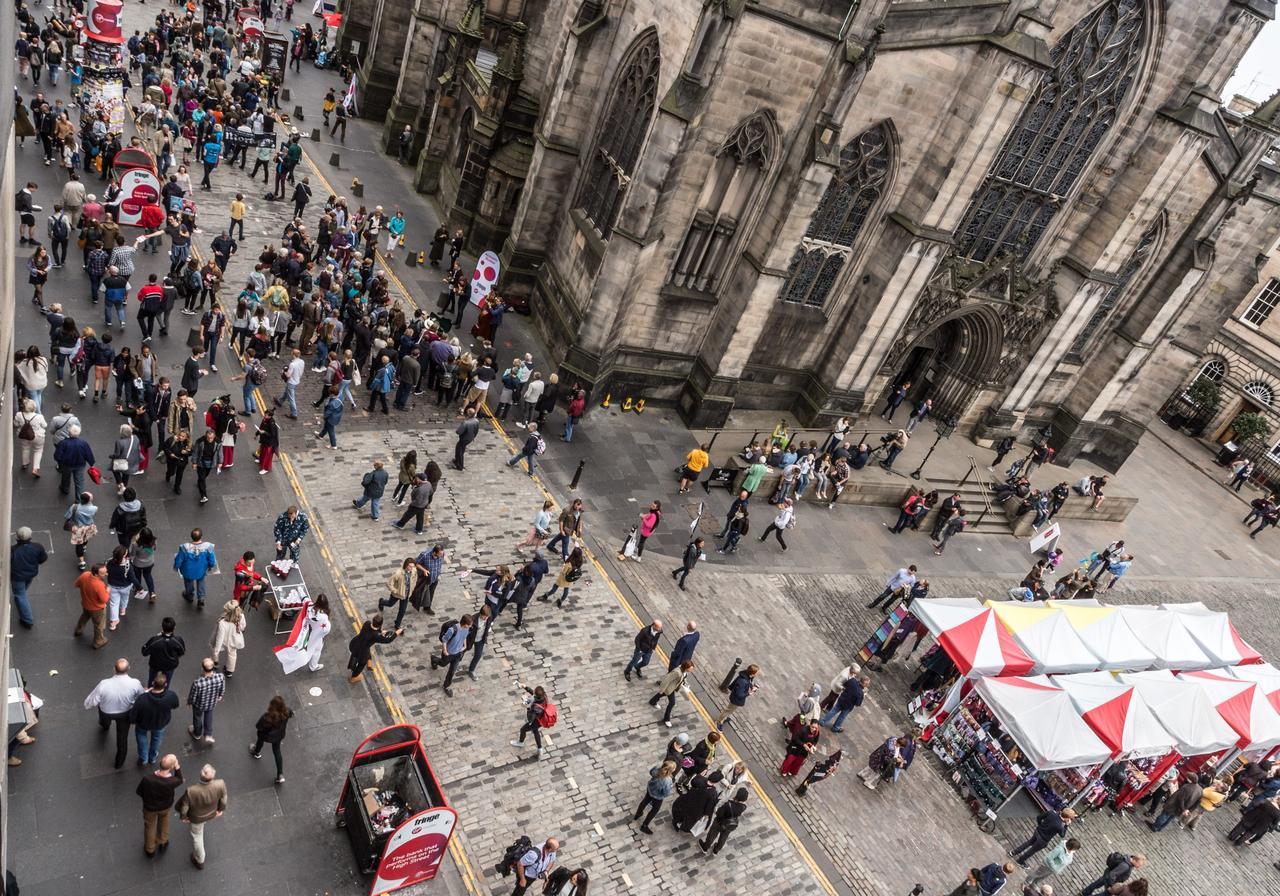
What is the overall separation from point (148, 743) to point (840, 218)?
21464mm

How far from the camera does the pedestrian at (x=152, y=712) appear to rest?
38.1 feet

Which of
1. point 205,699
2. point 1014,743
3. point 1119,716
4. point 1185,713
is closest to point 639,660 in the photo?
point 1014,743

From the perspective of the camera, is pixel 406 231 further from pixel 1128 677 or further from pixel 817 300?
pixel 1128 677

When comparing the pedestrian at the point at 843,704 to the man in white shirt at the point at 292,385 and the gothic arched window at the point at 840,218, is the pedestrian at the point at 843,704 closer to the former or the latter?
the gothic arched window at the point at 840,218

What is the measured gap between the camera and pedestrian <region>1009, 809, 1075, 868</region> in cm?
1608

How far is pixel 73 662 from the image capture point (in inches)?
526

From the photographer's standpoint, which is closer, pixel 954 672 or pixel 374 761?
pixel 374 761

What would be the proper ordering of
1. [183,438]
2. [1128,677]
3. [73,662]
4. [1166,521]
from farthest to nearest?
[1166,521] < [1128,677] < [183,438] < [73,662]

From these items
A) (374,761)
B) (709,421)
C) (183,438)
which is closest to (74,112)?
(183,438)

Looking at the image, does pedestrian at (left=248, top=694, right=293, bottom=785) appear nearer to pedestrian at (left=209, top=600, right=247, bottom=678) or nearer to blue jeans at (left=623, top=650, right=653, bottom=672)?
pedestrian at (left=209, top=600, right=247, bottom=678)

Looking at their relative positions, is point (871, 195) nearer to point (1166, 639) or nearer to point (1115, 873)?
point (1166, 639)

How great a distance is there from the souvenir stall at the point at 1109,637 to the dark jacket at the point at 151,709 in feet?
56.9

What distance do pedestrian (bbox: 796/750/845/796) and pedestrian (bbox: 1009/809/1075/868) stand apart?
3.88 m

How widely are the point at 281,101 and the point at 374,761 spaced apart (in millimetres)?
36730
